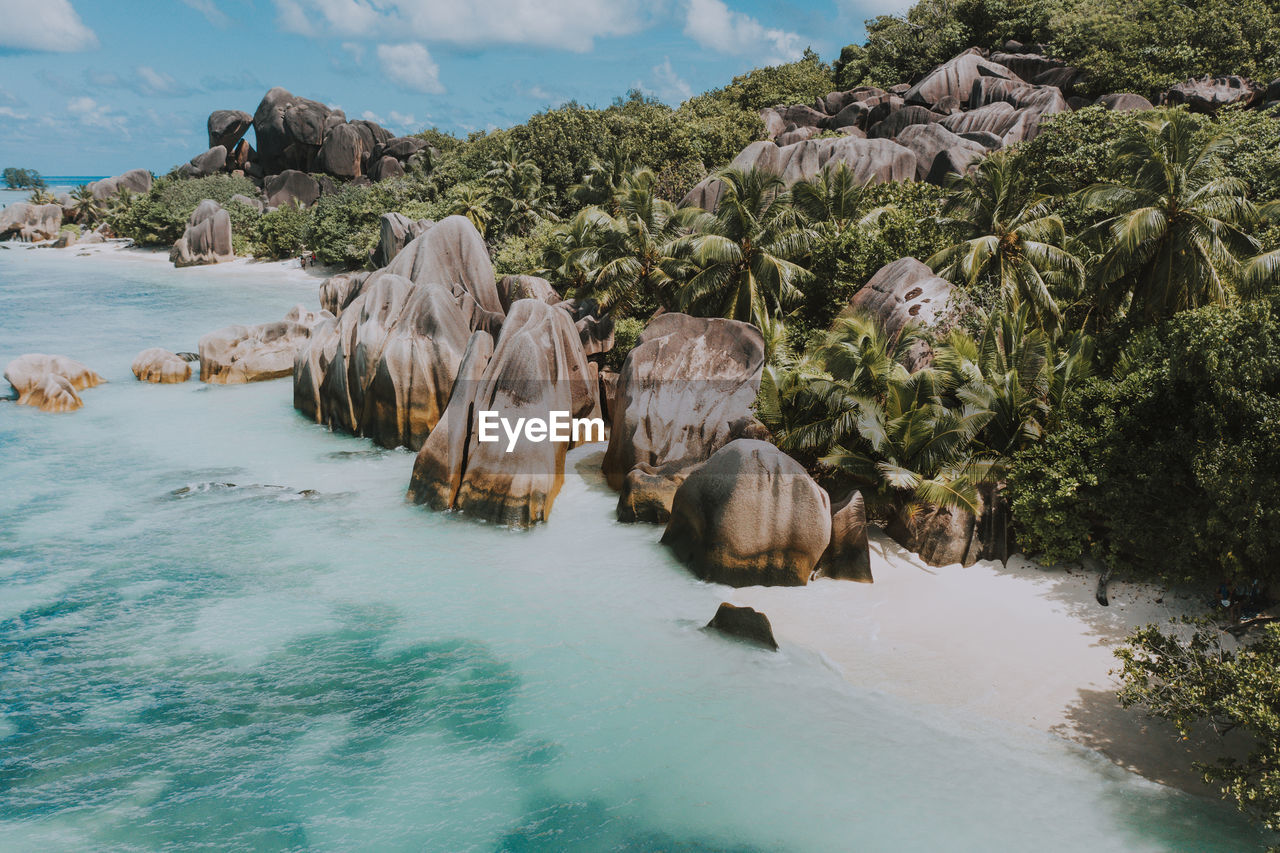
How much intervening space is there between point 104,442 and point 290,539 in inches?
460

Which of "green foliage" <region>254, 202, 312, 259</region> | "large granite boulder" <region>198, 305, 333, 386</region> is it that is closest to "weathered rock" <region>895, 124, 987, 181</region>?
"large granite boulder" <region>198, 305, 333, 386</region>

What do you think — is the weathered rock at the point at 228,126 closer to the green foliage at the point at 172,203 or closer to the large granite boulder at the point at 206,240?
the green foliage at the point at 172,203

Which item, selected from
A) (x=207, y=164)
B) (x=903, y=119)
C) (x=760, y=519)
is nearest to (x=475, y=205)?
(x=903, y=119)

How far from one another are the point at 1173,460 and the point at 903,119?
42.9 m

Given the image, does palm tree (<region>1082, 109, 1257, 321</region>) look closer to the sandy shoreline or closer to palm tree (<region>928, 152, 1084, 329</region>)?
Result: palm tree (<region>928, 152, 1084, 329</region>)

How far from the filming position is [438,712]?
1241 cm

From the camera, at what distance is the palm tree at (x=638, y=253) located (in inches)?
983

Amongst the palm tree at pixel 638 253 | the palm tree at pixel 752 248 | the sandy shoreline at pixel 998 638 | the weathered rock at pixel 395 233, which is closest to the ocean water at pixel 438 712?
the sandy shoreline at pixel 998 638

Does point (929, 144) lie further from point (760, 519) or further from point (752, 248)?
point (760, 519)

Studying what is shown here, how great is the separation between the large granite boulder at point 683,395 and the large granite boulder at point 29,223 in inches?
3684

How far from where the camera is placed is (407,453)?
2353 cm

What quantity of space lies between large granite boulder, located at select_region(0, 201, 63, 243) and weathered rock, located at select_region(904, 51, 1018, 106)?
296 feet

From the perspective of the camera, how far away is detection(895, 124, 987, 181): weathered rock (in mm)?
41438

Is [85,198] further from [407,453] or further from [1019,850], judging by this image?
[1019,850]
